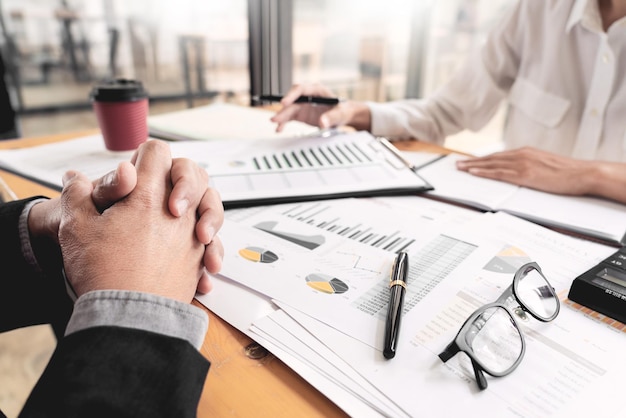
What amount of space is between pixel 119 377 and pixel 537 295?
0.40m

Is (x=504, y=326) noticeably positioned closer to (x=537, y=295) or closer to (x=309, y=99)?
(x=537, y=295)

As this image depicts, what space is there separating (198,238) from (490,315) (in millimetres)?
305

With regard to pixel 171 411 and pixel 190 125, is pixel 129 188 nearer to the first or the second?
pixel 171 411

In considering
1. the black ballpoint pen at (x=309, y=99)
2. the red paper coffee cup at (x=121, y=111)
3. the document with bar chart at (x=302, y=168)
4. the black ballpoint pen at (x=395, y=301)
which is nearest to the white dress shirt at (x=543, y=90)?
the black ballpoint pen at (x=309, y=99)

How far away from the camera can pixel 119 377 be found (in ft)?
1.02

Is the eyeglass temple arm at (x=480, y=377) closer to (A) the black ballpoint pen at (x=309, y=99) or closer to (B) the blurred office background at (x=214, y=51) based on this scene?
(A) the black ballpoint pen at (x=309, y=99)

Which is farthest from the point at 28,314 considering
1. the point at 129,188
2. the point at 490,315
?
the point at 490,315

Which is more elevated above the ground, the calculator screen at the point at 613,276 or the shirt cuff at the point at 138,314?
the shirt cuff at the point at 138,314

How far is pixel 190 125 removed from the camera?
1090 mm

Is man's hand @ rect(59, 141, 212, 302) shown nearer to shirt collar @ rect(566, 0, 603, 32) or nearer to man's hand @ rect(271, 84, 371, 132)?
man's hand @ rect(271, 84, 371, 132)

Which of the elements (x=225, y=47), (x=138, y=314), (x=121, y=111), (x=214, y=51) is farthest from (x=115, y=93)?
(x=214, y=51)

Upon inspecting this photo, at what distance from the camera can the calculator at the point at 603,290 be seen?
42cm

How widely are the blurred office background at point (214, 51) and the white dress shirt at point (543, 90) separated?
0.16m

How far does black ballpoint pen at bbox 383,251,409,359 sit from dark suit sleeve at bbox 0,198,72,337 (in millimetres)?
371
